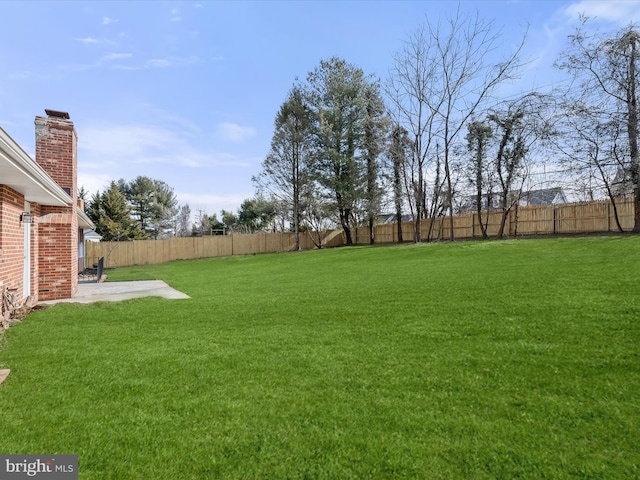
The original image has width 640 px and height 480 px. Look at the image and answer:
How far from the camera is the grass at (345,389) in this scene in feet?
7.06


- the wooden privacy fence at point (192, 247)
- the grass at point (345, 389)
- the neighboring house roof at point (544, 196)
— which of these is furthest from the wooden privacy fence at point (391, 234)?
the grass at point (345, 389)

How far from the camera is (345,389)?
122 inches

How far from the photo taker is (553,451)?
7.03 ft

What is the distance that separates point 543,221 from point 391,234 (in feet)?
33.3

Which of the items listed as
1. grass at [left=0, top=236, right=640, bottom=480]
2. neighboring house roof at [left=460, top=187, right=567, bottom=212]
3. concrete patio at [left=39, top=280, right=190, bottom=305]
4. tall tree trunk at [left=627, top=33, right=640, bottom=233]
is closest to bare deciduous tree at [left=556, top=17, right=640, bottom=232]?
tall tree trunk at [left=627, top=33, right=640, bottom=233]

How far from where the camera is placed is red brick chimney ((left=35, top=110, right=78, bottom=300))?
8.32 meters

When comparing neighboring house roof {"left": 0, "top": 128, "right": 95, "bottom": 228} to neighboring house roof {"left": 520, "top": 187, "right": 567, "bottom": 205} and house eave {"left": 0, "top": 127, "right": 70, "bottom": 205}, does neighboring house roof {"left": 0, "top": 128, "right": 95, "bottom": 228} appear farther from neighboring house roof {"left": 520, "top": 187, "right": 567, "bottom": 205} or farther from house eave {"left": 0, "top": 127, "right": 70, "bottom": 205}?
neighboring house roof {"left": 520, "top": 187, "right": 567, "bottom": 205}

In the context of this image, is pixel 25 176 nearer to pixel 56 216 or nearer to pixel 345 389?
pixel 56 216

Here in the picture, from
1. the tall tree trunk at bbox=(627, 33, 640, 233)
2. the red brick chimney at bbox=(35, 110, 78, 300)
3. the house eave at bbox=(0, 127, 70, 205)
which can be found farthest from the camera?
the tall tree trunk at bbox=(627, 33, 640, 233)

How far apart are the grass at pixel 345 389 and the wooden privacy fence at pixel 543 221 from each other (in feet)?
42.2

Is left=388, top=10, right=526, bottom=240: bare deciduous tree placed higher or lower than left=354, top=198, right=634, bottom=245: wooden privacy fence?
higher

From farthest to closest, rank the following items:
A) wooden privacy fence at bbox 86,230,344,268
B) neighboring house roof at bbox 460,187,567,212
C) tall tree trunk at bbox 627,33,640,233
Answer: wooden privacy fence at bbox 86,230,344,268
neighboring house roof at bbox 460,187,567,212
tall tree trunk at bbox 627,33,640,233

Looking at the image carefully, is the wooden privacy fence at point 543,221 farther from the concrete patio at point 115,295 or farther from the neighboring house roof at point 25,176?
the neighboring house roof at point 25,176

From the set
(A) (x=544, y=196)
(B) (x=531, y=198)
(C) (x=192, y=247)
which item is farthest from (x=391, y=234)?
(C) (x=192, y=247)
